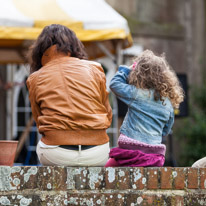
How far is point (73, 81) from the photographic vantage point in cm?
305

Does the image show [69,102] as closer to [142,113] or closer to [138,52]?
[142,113]

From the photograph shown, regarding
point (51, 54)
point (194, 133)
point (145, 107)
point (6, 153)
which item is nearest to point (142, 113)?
point (145, 107)

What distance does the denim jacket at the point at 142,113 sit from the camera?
332 centimetres

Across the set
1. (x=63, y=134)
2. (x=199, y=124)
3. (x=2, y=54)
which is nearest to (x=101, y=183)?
(x=63, y=134)

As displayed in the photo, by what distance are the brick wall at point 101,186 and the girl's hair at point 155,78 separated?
749 mm

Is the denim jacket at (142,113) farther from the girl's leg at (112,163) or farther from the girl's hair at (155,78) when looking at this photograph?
the girl's leg at (112,163)

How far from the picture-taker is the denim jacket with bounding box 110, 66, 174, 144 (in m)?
3.32

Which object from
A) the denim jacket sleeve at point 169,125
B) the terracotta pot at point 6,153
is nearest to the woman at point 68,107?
the terracotta pot at point 6,153

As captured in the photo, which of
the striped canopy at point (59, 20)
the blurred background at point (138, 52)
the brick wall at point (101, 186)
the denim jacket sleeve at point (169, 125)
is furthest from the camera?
the blurred background at point (138, 52)

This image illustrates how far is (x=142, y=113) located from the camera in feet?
10.9

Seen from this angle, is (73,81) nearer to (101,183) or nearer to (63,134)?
(63,134)

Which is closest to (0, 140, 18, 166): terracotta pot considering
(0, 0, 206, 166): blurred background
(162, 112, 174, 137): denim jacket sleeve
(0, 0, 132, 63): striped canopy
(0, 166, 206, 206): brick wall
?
(0, 166, 206, 206): brick wall

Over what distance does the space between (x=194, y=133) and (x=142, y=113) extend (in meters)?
5.60

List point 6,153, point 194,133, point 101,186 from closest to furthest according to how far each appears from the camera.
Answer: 1. point 101,186
2. point 6,153
3. point 194,133
